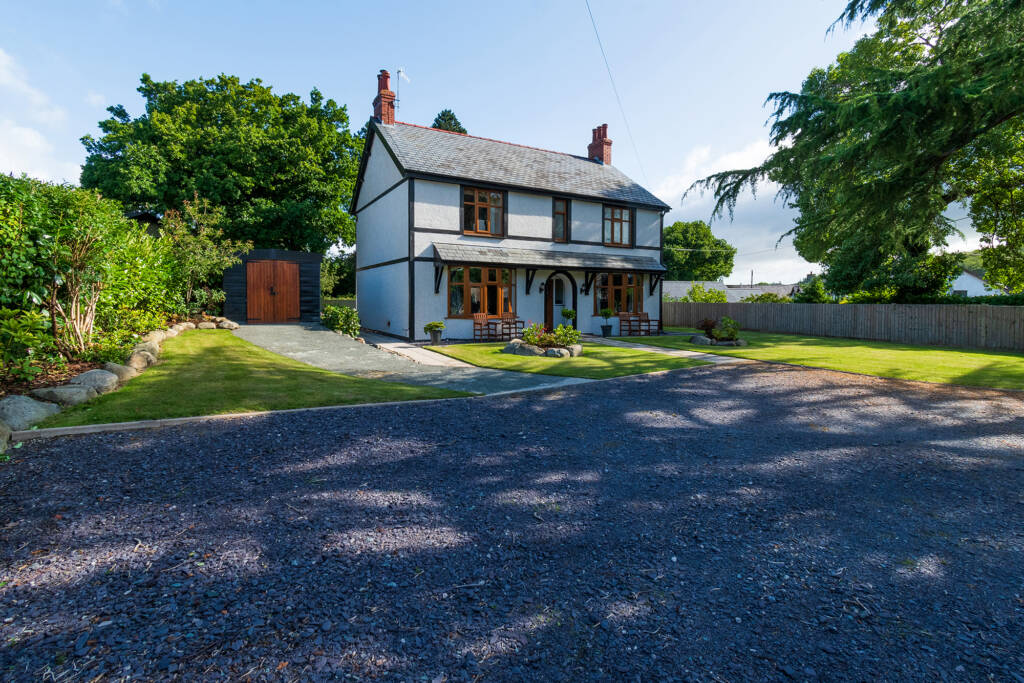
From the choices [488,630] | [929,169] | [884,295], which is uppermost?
[929,169]

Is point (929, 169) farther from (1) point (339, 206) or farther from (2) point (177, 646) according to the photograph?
(1) point (339, 206)

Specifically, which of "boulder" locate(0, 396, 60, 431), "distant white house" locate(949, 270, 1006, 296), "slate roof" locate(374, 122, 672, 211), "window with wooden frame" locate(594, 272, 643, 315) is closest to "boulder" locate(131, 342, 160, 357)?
"boulder" locate(0, 396, 60, 431)

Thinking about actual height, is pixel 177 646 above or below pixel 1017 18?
below

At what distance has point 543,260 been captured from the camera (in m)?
19.3

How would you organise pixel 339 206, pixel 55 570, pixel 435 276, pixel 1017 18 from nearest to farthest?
pixel 55 570 < pixel 1017 18 < pixel 435 276 < pixel 339 206

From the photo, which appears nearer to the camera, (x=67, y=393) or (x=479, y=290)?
(x=67, y=393)

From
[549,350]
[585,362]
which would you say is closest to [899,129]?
[585,362]

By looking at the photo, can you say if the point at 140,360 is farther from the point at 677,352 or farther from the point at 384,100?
the point at 384,100

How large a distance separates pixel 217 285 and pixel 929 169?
2294 cm

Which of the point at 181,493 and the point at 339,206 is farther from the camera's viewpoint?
the point at 339,206

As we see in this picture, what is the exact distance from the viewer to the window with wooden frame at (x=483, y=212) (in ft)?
61.9

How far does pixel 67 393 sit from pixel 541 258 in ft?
49.9

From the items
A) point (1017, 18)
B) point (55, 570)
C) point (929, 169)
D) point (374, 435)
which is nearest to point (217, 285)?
point (374, 435)

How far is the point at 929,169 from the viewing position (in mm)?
9992
